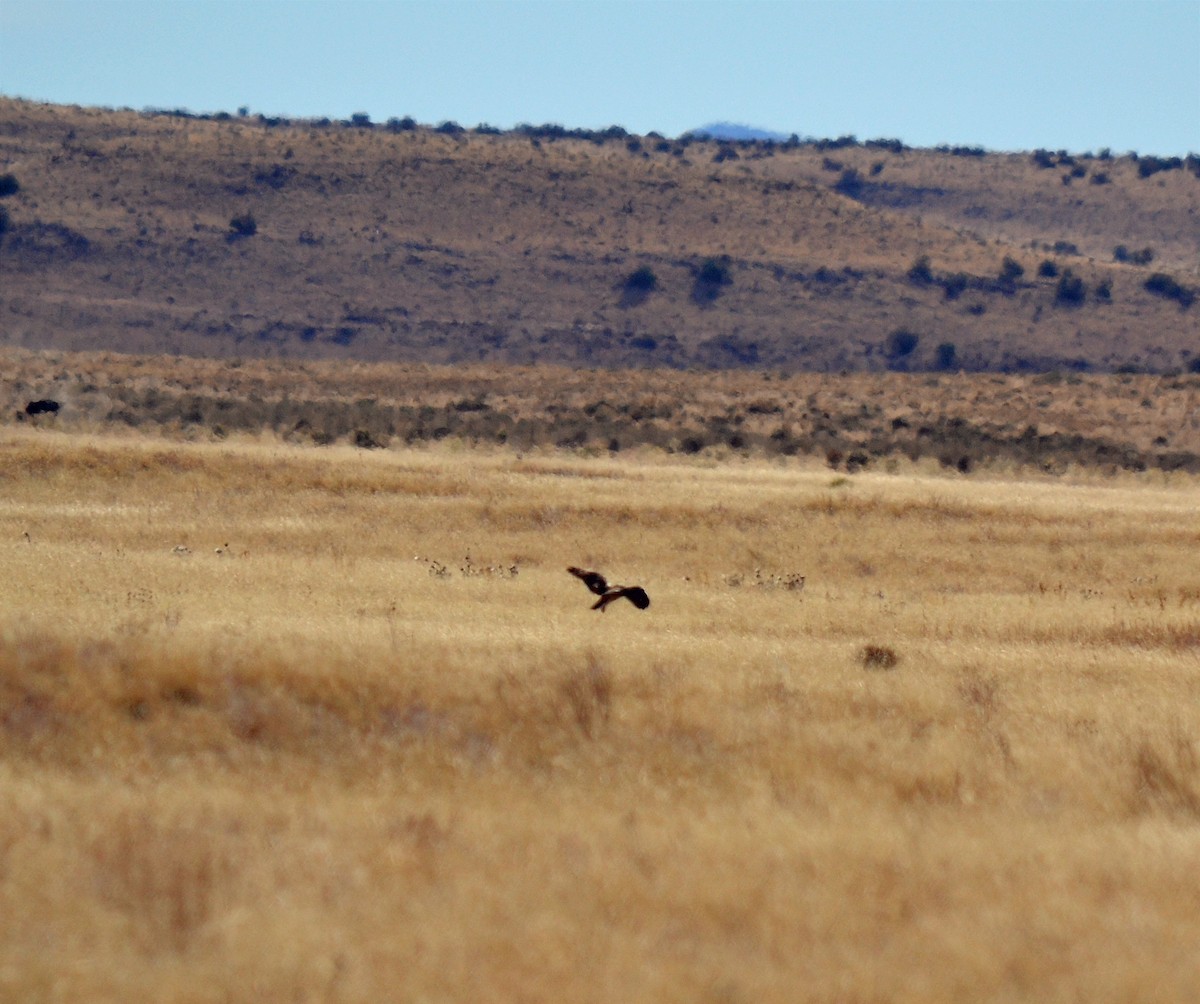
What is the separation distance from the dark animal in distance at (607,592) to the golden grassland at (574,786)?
0.30 m

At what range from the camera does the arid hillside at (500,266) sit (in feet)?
269

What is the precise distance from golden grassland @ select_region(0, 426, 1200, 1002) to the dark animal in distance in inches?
11.8

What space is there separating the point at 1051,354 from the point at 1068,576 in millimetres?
66176

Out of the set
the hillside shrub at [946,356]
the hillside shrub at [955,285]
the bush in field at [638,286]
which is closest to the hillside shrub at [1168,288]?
the hillside shrub at [955,285]

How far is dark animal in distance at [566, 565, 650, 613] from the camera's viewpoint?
1602cm

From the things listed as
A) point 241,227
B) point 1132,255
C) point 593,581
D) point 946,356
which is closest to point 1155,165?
point 1132,255

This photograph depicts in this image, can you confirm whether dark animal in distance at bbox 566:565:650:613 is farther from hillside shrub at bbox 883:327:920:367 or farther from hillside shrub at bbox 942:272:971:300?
hillside shrub at bbox 942:272:971:300

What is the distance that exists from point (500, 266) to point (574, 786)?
79.4 m

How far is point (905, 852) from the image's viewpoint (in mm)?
9203

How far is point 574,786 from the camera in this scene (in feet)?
34.8

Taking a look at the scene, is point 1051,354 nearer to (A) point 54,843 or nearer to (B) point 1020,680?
→ (B) point 1020,680

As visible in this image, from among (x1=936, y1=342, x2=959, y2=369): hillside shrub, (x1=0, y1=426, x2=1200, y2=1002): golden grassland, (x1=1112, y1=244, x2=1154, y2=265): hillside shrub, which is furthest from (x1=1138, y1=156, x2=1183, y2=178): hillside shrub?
(x1=0, y1=426, x2=1200, y2=1002): golden grassland

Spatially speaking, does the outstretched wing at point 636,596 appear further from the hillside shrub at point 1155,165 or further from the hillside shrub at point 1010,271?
the hillside shrub at point 1155,165

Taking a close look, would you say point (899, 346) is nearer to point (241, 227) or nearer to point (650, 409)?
point (650, 409)
